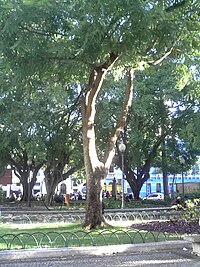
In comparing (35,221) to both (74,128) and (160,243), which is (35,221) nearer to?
(160,243)

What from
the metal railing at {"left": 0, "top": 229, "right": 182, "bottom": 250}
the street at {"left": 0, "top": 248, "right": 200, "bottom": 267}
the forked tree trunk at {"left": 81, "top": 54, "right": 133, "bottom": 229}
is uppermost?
the forked tree trunk at {"left": 81, "top": 54, "right": 133, "bottom": 229}

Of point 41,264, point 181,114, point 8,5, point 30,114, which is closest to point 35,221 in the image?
point 30,114

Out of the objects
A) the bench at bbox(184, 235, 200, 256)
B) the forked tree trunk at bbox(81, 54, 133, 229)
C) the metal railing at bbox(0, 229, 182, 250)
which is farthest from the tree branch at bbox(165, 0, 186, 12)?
the metal railing at bbox(0, 229, 182, 250)

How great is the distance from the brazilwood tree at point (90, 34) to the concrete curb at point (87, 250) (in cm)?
448

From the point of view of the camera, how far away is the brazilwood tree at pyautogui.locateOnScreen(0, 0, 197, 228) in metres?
8.80

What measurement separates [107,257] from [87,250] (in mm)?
459

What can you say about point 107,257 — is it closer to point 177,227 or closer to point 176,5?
point 177,227

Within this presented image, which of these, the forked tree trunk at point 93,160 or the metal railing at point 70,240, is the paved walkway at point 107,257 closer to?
the metal railing at point 70,240

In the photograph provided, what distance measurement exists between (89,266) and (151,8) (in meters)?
5.89

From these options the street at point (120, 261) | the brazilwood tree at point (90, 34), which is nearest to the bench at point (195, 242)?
the street at point (120, 261)

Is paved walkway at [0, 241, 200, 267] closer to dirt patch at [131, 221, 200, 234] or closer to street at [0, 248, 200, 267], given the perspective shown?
street at [0, 248, 200, 267]

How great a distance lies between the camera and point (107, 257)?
26.9ft

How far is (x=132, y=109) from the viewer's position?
27188 millimetres

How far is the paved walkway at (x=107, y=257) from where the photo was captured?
7555mm
